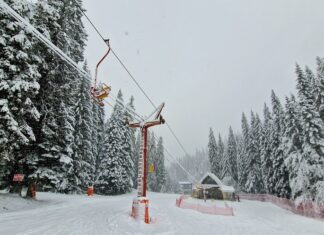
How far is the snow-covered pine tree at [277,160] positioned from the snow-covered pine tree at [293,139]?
790 cm

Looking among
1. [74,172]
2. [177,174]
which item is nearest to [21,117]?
[74,172]

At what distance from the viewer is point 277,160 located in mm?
36906

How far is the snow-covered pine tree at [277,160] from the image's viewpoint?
1412 inches

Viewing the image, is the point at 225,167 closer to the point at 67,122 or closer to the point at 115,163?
the point at 115,163

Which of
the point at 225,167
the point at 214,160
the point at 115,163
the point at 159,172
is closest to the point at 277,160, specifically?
the point at 115,163

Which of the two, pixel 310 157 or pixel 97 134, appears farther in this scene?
pixel 97 134

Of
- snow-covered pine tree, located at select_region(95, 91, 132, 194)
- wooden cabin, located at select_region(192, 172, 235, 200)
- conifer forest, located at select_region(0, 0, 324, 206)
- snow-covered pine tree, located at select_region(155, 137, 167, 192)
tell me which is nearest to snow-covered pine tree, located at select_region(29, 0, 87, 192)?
conifer forest, located at select_region(0, 0, 324, 206)

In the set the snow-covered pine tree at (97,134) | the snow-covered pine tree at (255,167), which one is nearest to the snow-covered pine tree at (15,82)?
the snow-covered pine tree at (97,134)

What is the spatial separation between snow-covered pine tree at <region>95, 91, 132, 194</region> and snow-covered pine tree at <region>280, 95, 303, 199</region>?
23.5 metres

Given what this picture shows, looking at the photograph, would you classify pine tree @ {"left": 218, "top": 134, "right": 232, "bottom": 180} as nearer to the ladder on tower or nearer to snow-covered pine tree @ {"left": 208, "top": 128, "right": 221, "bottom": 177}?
snow-covered pine tree @ {"left": 208, "top": 128, "right": 221, "bottom": 177}

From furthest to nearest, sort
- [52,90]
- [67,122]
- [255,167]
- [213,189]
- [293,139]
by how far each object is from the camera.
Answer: [255,167], [213,189], [293,139], [67,122], [52,90]

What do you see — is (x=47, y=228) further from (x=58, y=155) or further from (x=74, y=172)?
(x=74, y=172)

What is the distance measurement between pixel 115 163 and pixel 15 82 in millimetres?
26174

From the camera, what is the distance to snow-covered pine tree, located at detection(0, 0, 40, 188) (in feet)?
42.2
